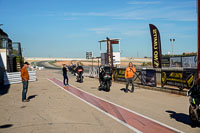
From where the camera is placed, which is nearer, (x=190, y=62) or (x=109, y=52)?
(x=109, y=52)

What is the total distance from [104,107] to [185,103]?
3769mm

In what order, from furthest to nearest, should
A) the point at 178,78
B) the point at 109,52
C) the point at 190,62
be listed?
the point at 190,62, the point at 109,52, the point at 178,78

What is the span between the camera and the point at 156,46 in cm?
1684

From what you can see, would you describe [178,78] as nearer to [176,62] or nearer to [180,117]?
[180,117]

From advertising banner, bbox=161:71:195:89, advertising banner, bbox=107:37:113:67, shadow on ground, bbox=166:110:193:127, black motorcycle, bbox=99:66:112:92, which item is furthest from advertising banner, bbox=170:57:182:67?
shadow on ground, bbox=166:110:193:127

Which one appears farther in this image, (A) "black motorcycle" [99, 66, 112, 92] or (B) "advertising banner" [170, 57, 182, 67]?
(B) "advertising banner" [170, 57, 182, 67]

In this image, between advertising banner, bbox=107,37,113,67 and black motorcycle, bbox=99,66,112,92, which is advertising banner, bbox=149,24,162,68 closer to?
black motorcycle, bbox=99,66,112,92

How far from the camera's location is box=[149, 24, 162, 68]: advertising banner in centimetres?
1666

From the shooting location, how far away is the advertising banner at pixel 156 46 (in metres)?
16.7

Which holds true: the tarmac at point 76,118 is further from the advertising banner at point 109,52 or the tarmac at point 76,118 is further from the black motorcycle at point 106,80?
the advertising banner at point 109,52

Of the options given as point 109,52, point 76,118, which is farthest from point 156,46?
point 76,118

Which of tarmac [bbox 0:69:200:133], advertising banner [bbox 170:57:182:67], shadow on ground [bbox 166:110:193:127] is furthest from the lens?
advertising banner [bbox 170:57:182:67]

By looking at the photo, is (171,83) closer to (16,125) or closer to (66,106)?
(66,106)

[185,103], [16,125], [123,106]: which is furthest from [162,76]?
[16,125]
